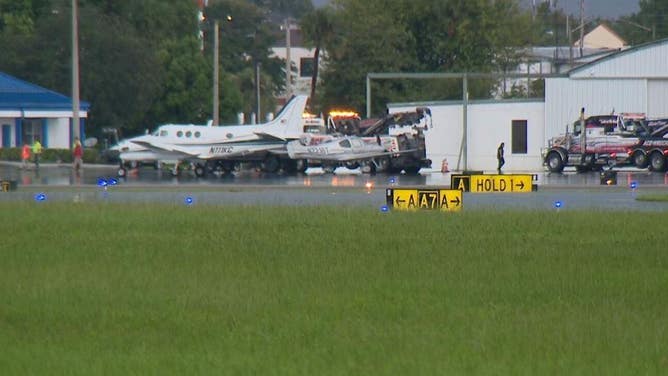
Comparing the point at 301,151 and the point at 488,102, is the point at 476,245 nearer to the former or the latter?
the point at 301,151

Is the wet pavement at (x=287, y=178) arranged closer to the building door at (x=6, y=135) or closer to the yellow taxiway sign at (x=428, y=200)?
the yellow taxiway sign at (x=428, y=200)

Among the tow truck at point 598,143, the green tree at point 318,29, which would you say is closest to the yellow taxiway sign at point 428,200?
the tow truck at point 598,143

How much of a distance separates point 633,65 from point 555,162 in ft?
27.2

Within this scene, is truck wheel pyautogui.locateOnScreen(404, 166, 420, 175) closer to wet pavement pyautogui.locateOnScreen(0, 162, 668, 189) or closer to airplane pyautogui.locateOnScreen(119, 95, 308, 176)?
wet pavement pyautogui.locateOnScreen(0, 162, 668, 189)

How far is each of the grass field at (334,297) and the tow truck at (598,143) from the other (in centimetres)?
2946

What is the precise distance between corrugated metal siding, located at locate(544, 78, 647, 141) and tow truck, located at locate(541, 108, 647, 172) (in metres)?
5.40

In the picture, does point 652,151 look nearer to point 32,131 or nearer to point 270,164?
point 270,164

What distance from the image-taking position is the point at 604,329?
488 inches

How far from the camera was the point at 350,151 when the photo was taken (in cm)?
5356

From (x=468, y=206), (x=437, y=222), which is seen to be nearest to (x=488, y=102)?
(x=468, y=206)

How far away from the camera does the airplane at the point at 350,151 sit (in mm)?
53562

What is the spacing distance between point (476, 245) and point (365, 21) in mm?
64473

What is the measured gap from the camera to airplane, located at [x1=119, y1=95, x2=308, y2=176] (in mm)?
54531

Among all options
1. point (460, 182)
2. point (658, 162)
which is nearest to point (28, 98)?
point (658, 162)
